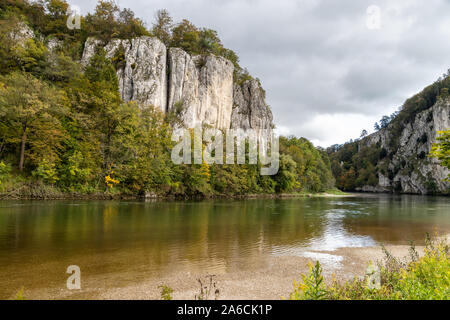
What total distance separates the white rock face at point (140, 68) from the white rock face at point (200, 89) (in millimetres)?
3120

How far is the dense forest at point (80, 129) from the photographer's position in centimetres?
3191

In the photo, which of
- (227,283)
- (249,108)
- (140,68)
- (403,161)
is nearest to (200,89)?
(140,68)

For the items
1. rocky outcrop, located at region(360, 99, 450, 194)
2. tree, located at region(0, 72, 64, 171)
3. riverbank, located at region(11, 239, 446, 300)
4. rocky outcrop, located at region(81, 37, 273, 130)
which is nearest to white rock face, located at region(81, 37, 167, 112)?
rocky outcrop, located at region(81, 37, 273, 130)

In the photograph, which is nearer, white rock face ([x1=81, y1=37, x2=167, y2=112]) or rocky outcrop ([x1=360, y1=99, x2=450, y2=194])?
white rock face ([x1=81, y1=37, x2=167, y2=112])

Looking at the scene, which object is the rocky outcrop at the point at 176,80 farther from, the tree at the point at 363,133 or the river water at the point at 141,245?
the tree at the point at 363,133

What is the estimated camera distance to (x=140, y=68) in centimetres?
5669

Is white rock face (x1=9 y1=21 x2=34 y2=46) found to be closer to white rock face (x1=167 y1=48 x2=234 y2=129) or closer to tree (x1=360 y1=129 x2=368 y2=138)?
white rock face (x1=167 y1=48 x2=234 y2=129)

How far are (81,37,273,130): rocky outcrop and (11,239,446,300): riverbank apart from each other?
5153 cm

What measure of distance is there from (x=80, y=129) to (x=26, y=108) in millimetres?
8649

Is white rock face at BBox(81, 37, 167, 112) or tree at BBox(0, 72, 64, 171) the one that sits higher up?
white rock face at BBox(81, 37, 167, 112)

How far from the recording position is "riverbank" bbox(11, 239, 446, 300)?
619cm

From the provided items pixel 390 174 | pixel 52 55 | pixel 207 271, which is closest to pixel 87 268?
pixel 207 271

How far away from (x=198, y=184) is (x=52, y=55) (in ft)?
103
